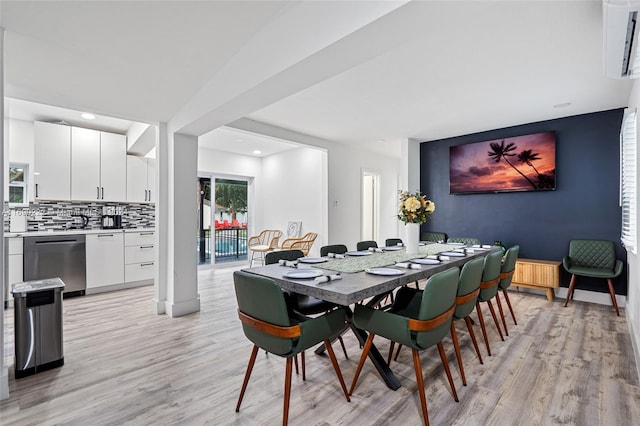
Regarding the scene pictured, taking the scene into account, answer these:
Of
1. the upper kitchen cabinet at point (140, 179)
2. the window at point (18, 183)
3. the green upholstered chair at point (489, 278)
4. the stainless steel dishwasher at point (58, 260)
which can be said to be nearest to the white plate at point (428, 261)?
the green upholstered chair at point (489, 278)

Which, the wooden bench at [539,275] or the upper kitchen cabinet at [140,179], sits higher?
the upper kitchen cabinet at [140,179]

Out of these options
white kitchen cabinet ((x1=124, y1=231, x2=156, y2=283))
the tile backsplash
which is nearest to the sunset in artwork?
white kitchen cabinet ((x1=124, y1=231, x2=156, y2=283))

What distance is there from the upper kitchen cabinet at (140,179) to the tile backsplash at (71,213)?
0.37 m

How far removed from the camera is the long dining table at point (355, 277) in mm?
1756

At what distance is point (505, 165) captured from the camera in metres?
4.79

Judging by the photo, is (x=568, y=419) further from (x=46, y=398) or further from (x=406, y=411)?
(x=46, y=398)

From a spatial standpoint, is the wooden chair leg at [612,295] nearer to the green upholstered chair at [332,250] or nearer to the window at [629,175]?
the window at [629,175]

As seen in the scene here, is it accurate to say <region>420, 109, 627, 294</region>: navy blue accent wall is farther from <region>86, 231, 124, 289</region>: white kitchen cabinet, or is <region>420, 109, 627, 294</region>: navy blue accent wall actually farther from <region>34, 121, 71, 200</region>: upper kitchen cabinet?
<region>34, 121, 71, 200</region>: upper kitchen cabinet

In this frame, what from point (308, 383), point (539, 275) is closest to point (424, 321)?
point (308, 383)

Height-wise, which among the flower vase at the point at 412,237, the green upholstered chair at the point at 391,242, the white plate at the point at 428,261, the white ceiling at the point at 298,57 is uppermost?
the white ceiling at the point at 298,57

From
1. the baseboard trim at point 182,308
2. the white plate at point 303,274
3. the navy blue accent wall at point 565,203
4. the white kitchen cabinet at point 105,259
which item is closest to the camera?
the white plate at point 303,274

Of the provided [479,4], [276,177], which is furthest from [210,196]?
[479,4]

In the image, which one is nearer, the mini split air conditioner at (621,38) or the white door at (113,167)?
the mini split air conditioner at (621,38)

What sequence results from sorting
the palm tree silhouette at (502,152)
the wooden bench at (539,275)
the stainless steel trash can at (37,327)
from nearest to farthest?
the stainless steel trash can at (37,327)
the wooden bench at (539,275)
the palm tree silhouette at (502,152)
